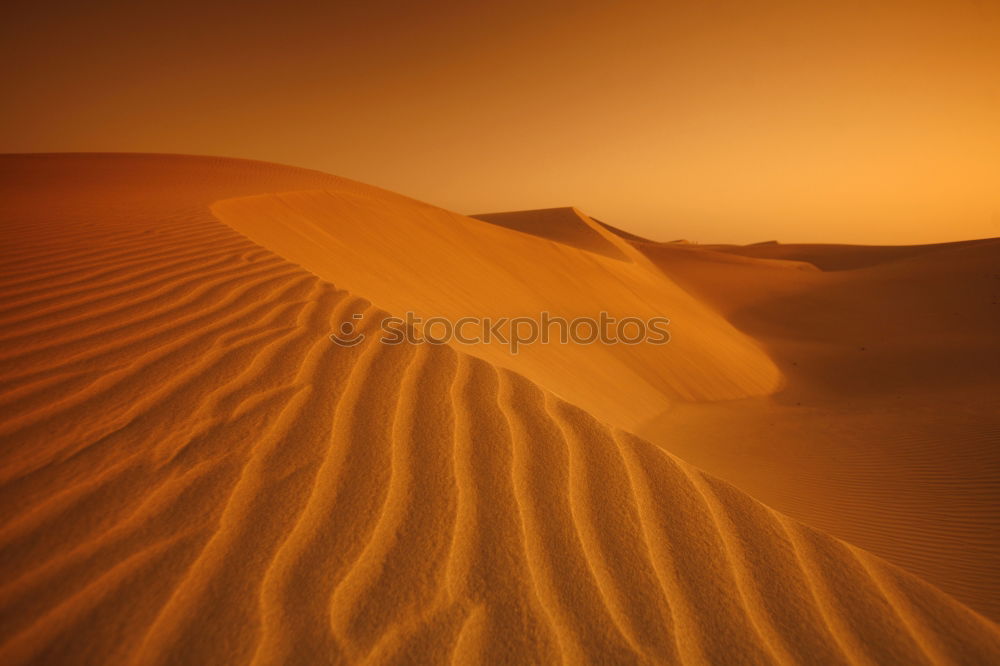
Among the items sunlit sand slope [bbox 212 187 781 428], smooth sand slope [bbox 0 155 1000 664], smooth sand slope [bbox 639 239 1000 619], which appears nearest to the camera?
smooth sand slope [bbox 0 155 1000 664]

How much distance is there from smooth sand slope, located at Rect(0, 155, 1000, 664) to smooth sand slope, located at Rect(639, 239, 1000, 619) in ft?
4.02

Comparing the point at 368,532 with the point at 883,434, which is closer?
the point at 368,532

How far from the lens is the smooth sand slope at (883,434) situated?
276 cm

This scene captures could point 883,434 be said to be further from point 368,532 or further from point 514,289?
point 368,532

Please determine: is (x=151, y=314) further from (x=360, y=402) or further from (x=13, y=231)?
(x=13, y=231)

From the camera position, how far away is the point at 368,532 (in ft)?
4.69

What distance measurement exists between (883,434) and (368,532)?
16.9 feet

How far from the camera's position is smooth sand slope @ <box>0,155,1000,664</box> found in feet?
3.84
